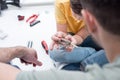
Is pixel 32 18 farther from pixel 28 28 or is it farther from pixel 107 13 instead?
pixel 107 13

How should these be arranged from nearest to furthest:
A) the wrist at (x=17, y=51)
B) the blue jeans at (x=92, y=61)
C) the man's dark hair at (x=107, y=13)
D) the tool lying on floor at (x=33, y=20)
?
the man's dark hair at (x=107, y=13) < the wrist at (x=17, y=51) < the blue jeans at (x=92, y=61) < the tool lying on floor at (x=33, y=20)

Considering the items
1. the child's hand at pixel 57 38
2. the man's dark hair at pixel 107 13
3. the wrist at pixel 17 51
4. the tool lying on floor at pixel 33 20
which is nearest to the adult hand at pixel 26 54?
the wrist at pixel 17 51

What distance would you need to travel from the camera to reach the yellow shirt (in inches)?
46.1

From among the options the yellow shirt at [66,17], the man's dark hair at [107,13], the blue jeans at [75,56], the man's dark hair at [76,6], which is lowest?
the blue jeans at [75,56]

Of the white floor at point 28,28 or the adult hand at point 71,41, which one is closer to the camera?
the adult hand at point 71,41

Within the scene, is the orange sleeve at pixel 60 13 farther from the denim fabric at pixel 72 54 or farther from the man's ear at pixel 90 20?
the man's ear at pixel 90 20

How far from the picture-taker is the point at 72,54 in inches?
44.4

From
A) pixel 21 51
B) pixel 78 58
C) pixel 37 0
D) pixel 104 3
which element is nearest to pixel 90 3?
pixel 104 3

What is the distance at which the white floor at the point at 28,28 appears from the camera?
127cm

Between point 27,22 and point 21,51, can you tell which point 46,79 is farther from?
point 27,22

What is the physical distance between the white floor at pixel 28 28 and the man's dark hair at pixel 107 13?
0.69 meters

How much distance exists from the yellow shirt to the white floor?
13 centimetres

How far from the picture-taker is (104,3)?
0.51 meters

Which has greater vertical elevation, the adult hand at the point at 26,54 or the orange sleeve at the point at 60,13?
the orange sleeve at the point at 60,13
